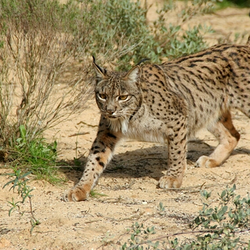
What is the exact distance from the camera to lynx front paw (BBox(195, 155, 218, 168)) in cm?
704

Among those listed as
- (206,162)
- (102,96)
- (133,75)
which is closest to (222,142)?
(206,162)

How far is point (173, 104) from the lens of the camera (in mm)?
6250

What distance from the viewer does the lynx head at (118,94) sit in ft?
19.2

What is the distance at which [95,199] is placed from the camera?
5684mm

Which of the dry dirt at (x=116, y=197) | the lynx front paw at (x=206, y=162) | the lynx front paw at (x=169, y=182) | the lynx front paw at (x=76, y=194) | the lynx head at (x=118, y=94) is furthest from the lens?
the lynx front paw at (x=206, y=162)

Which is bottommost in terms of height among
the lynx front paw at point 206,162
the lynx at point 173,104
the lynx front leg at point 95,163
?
the lynx front paw at point 206,162

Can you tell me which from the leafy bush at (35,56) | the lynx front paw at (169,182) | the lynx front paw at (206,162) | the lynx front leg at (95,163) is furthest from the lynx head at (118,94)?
the lynx front paw at (206,162)

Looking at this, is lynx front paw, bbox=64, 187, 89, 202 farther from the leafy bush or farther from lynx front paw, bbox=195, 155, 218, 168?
lynx front paw, bbox=195, 155, 218, 168

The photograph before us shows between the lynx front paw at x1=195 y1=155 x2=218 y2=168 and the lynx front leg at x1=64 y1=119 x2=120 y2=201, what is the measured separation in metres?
1.38

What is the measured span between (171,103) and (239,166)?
1.40 m

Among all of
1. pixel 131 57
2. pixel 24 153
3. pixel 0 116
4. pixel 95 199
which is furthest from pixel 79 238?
pixel 131 57

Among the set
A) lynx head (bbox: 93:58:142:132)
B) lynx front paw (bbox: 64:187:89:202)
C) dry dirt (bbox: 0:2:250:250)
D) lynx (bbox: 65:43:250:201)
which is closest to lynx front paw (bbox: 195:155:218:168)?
lynx (bbox: 65:43:250:201)

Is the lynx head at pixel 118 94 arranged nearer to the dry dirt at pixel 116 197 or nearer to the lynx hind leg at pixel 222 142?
the dry dirt at pixel 116 197

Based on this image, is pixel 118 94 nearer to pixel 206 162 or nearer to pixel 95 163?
pixel 95 163
